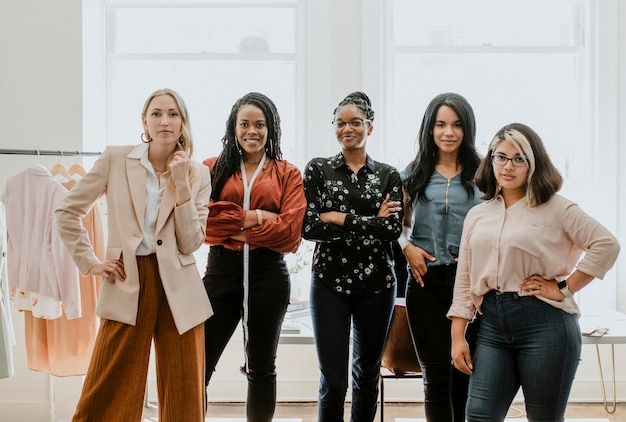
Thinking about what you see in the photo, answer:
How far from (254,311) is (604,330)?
1.76 metres

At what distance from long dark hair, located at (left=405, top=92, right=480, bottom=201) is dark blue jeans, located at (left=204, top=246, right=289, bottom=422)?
711mm

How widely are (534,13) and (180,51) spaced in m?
2.54

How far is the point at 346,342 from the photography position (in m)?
2.42

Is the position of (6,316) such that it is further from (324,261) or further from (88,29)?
(88,29)

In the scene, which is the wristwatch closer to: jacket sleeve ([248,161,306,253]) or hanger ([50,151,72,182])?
jacket sleeve ([248,161,306,253])

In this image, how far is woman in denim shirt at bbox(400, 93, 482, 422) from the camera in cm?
234

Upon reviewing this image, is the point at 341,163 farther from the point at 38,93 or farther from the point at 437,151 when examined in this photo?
the point at 38,93

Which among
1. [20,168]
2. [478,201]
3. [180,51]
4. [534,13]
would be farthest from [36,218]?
[534,13]

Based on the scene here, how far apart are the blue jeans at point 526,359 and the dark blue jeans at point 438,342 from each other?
30cm

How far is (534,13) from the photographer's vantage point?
391cm

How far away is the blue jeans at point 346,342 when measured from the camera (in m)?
2.38

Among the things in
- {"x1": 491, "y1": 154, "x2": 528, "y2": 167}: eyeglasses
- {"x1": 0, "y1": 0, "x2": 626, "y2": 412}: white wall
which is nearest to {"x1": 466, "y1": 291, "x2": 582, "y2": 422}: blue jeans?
{"x1": 491, "y1": 154, "x2": 528, "y2": 167}: eyeglasses

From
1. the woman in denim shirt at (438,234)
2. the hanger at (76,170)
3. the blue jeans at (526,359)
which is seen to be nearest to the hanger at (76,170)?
the hanger at (76,170)

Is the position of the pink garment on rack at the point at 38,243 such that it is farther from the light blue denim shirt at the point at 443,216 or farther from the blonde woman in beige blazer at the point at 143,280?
the light blue denim shirt at the point at 443,216
